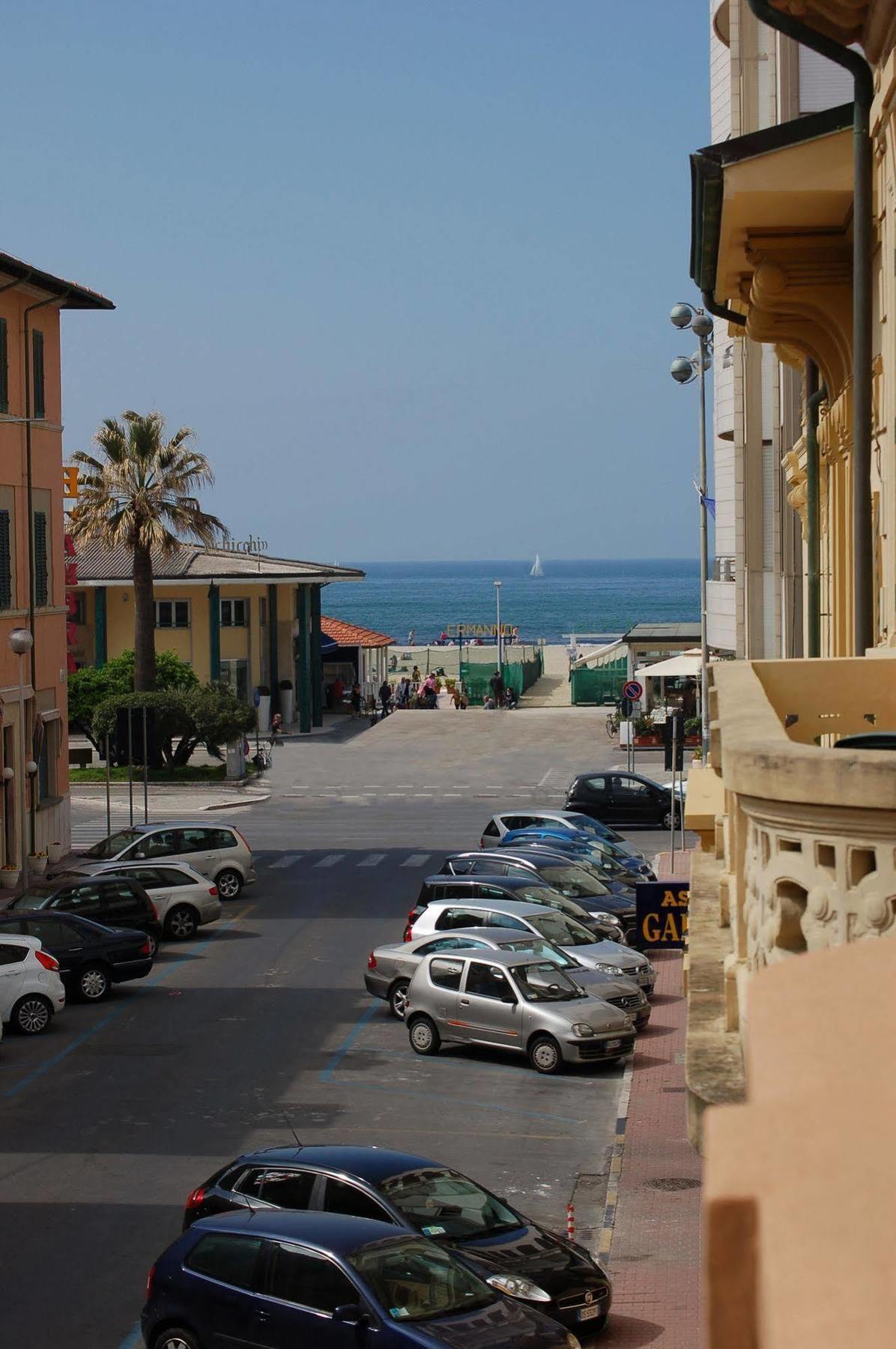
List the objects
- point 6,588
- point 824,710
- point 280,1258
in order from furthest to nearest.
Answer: point 6,588
point 280,1258
point 824,710

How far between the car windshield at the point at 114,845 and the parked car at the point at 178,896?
15.8 ft

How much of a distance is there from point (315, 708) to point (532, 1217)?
55026 mm

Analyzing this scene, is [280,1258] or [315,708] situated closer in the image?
[280,1258]

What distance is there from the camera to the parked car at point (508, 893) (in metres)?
26.8

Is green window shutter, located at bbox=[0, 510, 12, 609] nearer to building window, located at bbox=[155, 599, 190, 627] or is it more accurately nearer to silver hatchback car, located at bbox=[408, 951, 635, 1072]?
silver hatchback car, located at bbox=[408, 951, 635, 1072]

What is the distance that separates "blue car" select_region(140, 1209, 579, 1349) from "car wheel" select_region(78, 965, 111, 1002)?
518 inches

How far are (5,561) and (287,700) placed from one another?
32862 mm

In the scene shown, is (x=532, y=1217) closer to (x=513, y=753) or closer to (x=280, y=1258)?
(x=280, y=1258)

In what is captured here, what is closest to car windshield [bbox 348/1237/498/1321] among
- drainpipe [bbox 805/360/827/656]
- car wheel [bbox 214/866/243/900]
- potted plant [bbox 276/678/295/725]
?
drainpipe [bbox 805/360/827/656]

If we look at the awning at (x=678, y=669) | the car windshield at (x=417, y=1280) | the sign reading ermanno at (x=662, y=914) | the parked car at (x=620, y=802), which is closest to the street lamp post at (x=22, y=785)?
the parked car at (x=620, y=802)

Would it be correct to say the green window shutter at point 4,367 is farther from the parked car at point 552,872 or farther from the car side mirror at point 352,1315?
the car side mirror at point 352,1315

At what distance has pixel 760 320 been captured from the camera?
1386 cm

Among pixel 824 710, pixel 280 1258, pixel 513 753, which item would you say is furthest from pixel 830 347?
pixel 513 753

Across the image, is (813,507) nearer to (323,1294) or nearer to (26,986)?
(323,1294)
